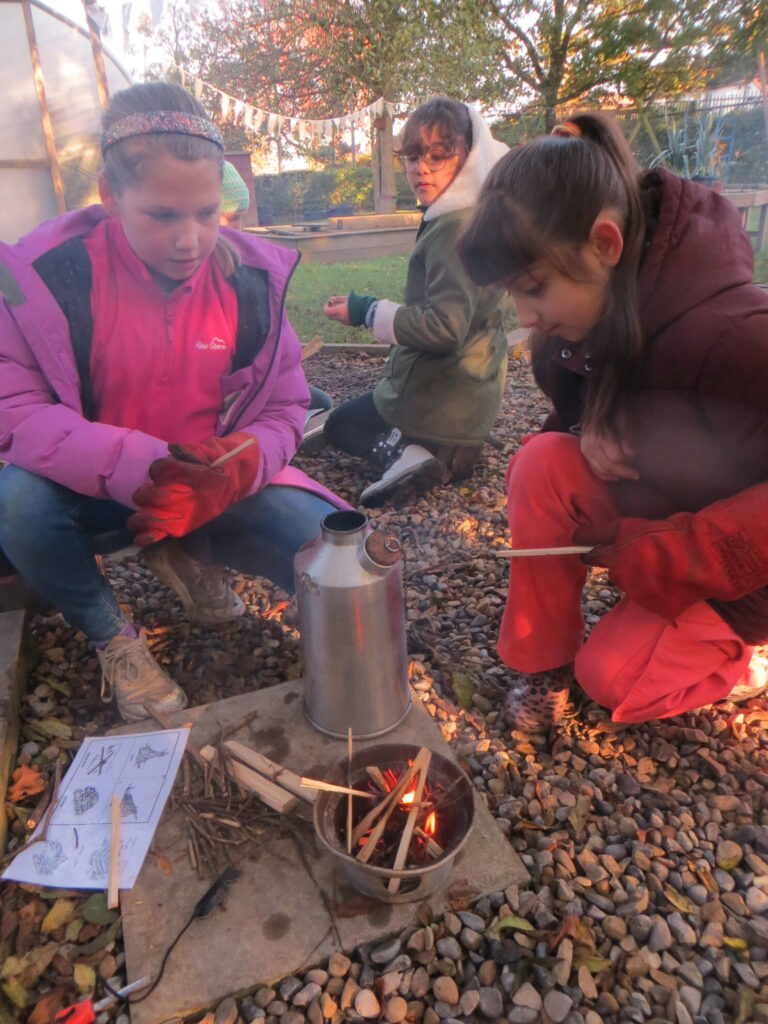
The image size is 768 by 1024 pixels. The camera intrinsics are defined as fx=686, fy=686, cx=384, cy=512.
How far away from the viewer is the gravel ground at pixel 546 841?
4.14 feet

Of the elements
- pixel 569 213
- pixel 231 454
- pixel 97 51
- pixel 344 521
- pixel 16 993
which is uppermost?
pixel 97 51

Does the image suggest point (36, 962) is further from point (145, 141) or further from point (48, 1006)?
point (145, 141)

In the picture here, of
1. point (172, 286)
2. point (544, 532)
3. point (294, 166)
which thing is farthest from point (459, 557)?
point (294, 166)

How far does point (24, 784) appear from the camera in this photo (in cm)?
173

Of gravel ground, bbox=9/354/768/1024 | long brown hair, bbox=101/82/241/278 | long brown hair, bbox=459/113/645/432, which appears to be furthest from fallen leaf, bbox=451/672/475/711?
long brown hair, bbox=101/82/241/278

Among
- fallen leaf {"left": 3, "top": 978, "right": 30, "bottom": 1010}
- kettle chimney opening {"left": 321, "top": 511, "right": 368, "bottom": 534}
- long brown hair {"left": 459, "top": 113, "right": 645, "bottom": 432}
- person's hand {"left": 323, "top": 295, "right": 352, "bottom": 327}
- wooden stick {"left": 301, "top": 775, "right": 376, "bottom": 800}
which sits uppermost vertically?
long brown hair {"left": 459, "top": 113, "right": 645, "bottom": 432}

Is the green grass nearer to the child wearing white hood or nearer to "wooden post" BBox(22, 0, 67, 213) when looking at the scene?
"wooden post" BBox(22, 0, 67, 213)

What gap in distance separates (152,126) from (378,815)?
1689 mm

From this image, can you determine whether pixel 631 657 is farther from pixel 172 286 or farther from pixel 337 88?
pixel 337 88

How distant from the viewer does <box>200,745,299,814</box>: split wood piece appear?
1540 millimetres

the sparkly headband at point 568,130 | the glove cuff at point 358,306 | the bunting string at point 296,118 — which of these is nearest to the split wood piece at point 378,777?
the sparkly headband at point 568,130

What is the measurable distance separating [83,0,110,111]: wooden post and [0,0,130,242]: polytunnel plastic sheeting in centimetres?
9

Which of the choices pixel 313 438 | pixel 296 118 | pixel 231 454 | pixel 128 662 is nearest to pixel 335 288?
pixel 313 438

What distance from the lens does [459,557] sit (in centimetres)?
272
